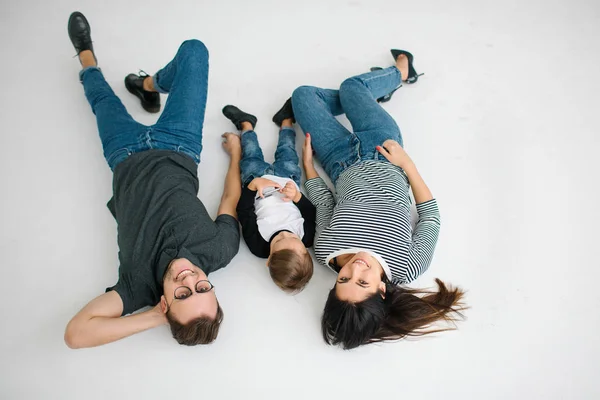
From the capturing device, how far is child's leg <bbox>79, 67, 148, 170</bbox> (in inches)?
59.2

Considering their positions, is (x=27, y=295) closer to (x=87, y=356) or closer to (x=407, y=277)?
(x=87, y=356)

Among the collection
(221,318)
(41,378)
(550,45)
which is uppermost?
(550,45)

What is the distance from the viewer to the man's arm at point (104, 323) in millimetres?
1188

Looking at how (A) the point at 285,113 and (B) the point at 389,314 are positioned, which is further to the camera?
(A) the point at 285,113

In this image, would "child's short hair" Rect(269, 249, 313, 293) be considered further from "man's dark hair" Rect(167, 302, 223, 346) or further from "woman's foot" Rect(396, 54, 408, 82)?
"woman's foot" Rect(396, 54, 408, 82)

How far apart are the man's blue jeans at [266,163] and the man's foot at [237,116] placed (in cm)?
7

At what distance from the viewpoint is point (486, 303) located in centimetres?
151

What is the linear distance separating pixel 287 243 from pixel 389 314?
0.41 metres

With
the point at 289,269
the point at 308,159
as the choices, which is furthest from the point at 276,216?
the point at 308,159

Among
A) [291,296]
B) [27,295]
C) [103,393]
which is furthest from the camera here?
[291,296]

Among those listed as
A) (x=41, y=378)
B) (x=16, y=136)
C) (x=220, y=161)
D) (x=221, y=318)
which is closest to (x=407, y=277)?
(x=221, y=318)

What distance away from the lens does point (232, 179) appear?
1.65 meters

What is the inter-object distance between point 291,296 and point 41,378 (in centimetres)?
82

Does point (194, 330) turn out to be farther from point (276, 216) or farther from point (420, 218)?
point (420, 218)
